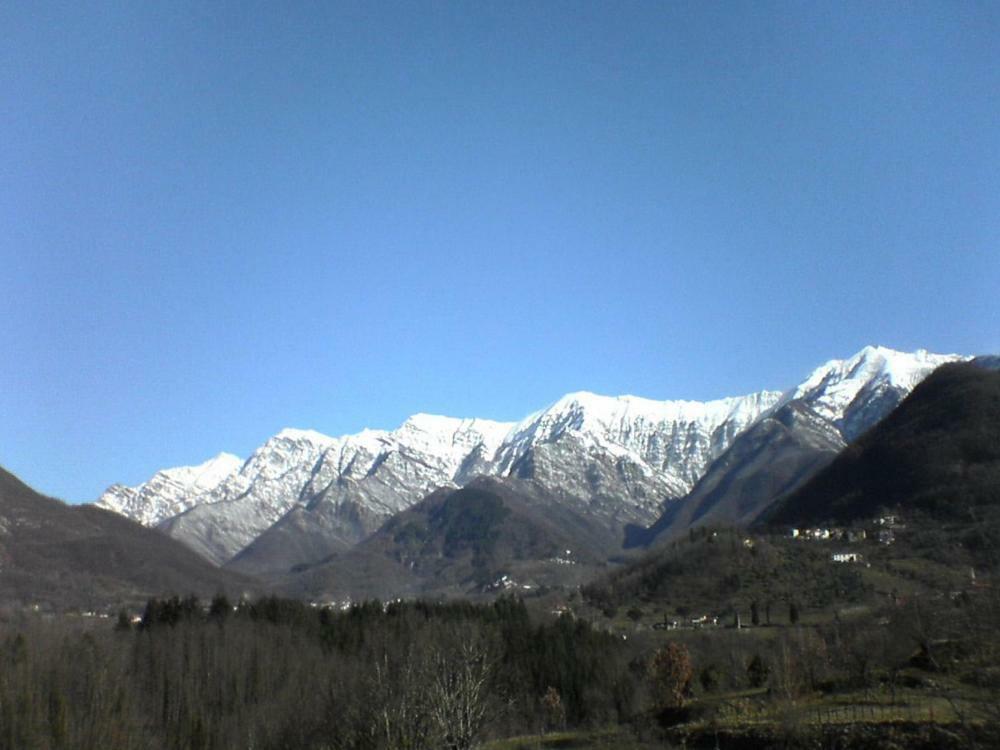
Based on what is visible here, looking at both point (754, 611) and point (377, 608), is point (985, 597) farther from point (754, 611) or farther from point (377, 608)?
point (754, 611)

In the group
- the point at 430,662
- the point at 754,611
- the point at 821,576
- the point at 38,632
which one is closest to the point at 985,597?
the point at 430,662

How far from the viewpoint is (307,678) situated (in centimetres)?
8950

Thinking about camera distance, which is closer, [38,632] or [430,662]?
[430,662]

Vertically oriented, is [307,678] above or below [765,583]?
below

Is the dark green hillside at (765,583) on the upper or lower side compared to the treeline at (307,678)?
upper

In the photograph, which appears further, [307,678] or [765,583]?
[765,583]

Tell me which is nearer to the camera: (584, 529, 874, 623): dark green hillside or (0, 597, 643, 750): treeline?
(0, 597, 643, 750): treeline

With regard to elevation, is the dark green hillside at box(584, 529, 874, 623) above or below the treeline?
above

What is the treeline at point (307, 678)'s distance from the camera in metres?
51.8

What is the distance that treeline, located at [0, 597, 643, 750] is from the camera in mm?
51781

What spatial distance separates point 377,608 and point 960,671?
94.8 m

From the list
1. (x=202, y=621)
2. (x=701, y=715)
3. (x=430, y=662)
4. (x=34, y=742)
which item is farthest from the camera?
(x=202, y=621)

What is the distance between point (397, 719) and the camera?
42.2 m

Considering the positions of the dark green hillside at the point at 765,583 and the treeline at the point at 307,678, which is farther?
the dark green hillside at the point at 765,583
